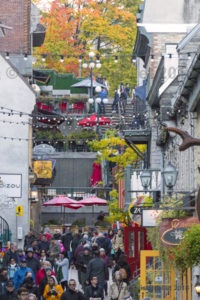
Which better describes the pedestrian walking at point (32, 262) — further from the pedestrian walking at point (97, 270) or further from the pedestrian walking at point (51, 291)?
the pedestrian walking at point (51, 291)

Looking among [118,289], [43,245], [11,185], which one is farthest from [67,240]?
[118,289]

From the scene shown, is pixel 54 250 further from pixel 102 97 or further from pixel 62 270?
pixel 102 97

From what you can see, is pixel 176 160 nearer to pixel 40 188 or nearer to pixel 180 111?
pixel 180 111

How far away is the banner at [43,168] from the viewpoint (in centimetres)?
4581

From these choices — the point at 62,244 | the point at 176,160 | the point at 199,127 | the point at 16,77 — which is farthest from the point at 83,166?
the point at 199,127

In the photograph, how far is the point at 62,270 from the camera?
29.9 metres

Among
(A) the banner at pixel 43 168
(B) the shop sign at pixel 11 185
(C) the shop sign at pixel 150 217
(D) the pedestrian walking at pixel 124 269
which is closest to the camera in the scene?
(C) the shop sign at pixel 150 217

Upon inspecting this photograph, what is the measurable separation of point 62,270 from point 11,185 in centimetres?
883

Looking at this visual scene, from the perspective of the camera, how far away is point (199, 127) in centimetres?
2459

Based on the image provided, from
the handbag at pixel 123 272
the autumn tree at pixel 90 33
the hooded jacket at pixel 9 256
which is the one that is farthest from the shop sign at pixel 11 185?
the autumn tree at pixel 90 33

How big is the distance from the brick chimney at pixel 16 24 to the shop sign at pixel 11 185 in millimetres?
8410

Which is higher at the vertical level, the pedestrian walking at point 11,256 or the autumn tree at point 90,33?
the autumn tree at point 90,33

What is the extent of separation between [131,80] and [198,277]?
51.3 metres

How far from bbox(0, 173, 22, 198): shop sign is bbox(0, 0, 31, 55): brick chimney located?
8.41m
